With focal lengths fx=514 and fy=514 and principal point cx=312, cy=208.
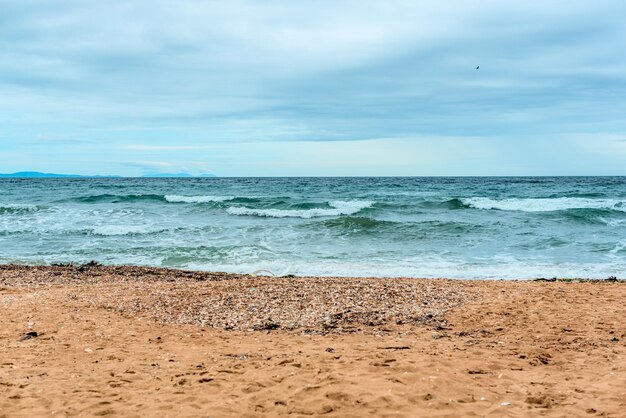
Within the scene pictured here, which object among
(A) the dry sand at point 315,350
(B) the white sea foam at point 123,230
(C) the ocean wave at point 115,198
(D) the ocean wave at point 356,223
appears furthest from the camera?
(C) the ocean wave at point 115,198

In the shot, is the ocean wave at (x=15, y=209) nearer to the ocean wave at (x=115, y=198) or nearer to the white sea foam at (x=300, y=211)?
the ocean wave at (x=115, y=198)

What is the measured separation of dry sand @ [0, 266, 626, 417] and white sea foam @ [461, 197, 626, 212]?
21.7 m

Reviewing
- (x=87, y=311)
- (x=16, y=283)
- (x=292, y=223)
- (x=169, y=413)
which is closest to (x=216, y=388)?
(x=169, y=413)

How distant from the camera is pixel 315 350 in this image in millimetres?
5961

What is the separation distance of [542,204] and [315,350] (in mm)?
30668

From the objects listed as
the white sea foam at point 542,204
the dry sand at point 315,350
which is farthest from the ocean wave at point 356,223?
the dry sand at point 315,350

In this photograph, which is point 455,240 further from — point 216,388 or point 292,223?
point 216,388

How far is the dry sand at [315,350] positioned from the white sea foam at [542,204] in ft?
71.2

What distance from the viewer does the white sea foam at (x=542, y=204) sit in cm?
3036

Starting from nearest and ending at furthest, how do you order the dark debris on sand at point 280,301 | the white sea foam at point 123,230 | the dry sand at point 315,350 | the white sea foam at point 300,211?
the dry sand at point 315,350
the dark debris on sand at point 280,301
the white sea foam at point 123,230
the white sea foam at point 300,211

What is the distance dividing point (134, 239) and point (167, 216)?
7588 mm

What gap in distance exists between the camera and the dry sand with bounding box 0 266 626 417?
14.5 ft

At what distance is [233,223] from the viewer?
A: 24500mm

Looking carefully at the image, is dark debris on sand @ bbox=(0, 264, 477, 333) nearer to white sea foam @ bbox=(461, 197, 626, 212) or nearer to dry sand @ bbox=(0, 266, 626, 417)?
dry sand @ bbox=(0, 266, 626, 417)
